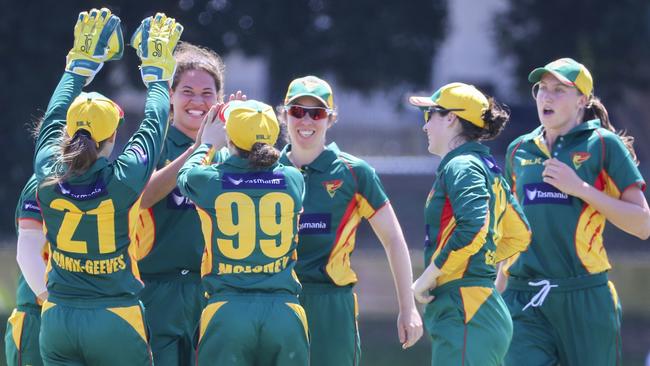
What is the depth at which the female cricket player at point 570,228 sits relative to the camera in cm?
572

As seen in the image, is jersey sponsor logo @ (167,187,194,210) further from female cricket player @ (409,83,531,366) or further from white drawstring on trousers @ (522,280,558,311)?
white drawstring on trousers @ (522,280,558,311)

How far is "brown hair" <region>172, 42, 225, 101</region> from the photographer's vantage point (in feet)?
18.8

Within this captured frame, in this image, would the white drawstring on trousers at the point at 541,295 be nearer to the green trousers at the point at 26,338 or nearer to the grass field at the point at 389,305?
the green trousers at the point at 26,338

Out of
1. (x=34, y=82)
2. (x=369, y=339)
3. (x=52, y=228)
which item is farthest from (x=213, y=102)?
(x=34, y=82)

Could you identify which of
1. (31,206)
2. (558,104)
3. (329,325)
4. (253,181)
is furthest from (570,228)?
(31,206)

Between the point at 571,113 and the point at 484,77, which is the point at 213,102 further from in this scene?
the point at 484,77

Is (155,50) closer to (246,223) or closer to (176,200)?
(176,200)

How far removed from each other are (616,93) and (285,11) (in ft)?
20.5

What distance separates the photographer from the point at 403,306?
5547 mm

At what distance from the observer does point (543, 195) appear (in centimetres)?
588

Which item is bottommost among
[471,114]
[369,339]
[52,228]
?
Answer: [369,339]

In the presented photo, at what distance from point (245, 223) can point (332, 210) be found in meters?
0.78

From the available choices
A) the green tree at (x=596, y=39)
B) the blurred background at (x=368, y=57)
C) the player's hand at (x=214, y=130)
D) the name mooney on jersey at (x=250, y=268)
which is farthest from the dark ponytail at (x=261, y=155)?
the green tree at (x=596, y=39)

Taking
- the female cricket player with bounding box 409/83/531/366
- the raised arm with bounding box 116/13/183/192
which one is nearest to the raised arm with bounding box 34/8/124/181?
the raised arm with bounding box 116/13/183/192
